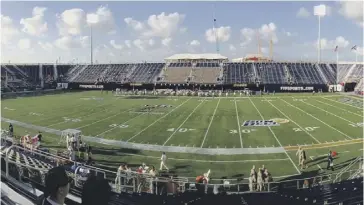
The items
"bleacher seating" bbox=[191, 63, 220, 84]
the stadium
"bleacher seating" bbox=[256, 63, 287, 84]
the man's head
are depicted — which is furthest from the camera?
"bleacher seating" bbox=[191, 63, 220, 84]

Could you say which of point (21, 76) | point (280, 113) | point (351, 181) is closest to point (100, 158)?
point (351, 181)

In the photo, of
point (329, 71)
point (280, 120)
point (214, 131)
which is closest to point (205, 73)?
point (329, 71)

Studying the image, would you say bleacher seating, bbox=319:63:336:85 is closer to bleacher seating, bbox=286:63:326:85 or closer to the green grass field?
bleacher seating, bbox=286:63:326:85

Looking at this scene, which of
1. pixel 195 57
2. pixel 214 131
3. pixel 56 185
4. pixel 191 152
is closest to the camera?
pixel 56 185

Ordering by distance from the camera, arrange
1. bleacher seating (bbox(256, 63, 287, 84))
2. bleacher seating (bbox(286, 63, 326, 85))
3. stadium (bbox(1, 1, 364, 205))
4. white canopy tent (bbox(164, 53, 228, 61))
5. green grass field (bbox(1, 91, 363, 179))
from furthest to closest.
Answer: white canopy tent (bbox(164, 53, 228, 61)), bleacher seating (bbox(256, 63, 287, 84)), bleacher seating (bbox(286, 63, 326, 85)), green grass field (bbox(1, 91, 363, 179)), stadium (bbox(1, 1, 364, 205))

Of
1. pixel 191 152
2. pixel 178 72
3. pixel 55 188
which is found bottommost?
pixel 191 152

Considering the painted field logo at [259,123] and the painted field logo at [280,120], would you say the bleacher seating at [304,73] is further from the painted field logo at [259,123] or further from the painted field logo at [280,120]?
the painted field logo at [259,123]

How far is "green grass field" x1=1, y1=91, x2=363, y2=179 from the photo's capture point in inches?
802

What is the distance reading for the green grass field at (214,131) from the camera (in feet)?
66.8

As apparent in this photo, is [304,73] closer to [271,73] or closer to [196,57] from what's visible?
[271,73]

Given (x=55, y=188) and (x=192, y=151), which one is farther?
(x=192, y=151)

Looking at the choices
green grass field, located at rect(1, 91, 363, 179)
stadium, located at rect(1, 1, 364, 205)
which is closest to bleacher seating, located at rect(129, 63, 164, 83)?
stadium, located at rect(1, 1, 364, 205)

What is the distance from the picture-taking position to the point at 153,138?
2694cm

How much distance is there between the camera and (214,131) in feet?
96.7
